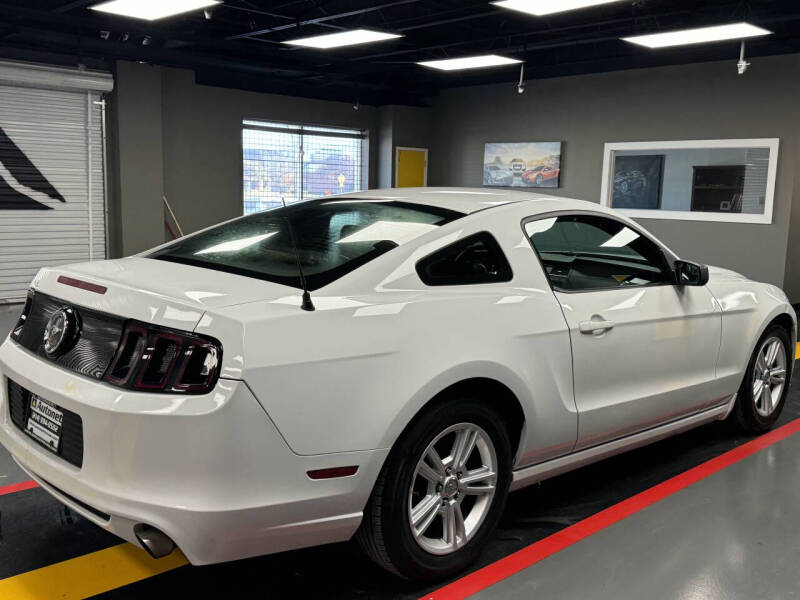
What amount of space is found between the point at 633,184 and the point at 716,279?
23.7ft

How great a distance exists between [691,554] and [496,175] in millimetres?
9992

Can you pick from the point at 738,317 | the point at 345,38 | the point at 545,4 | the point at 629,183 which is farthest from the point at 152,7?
the point at 629,183

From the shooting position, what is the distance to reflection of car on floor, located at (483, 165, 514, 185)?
12.0 m

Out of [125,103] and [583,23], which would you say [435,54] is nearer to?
[583,23]

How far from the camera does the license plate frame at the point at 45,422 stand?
214cm

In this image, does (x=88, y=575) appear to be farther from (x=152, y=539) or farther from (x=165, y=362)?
(x=165, y=362)

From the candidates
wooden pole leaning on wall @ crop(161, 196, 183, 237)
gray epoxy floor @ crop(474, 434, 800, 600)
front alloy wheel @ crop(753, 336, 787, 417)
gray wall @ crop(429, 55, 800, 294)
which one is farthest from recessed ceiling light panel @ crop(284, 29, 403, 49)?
gray epoxy floor @ crop(474, 434, 800, 600)

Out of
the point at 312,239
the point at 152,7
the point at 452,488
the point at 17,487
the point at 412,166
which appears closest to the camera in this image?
the point at 452,488

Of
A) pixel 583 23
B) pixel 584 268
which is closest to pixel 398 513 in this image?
pixel 584 268

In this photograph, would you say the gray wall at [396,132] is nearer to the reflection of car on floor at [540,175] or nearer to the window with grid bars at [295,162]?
the window with grid bars at [295,162]

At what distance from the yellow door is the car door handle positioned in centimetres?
1026

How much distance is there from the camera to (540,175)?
11594mm

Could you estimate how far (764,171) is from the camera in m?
9.18

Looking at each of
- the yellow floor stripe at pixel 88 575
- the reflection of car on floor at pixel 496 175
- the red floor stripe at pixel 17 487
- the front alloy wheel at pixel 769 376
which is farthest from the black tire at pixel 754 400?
the reflection of car on floor at pixel 496 175
